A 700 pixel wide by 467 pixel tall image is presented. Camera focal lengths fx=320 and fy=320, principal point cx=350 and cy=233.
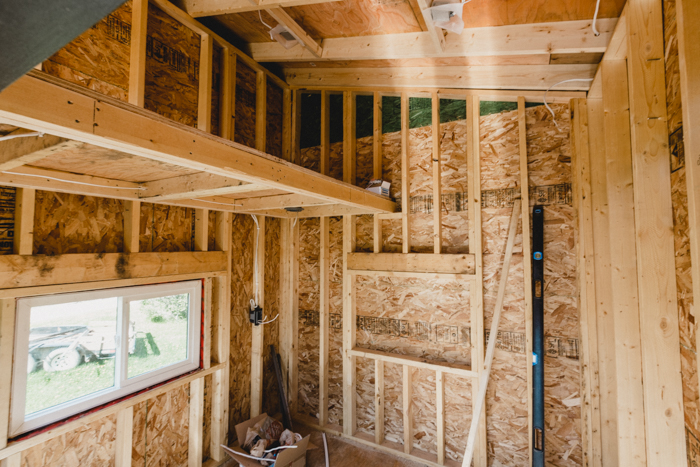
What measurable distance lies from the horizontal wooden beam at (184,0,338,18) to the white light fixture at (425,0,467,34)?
0.62 m

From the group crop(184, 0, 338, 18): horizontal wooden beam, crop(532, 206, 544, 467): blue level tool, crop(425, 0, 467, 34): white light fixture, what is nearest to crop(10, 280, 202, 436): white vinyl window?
crop(184, 0, 338, 18): horizontal wooden beam

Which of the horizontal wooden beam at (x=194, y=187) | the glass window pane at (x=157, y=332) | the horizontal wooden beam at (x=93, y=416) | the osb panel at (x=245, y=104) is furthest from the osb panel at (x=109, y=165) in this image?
the horizontal wooden beam at (x=93, y=416)

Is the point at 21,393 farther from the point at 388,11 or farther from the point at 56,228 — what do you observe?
the point at 388,11

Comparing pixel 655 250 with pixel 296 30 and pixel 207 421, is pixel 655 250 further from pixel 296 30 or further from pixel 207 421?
pixel 207 421

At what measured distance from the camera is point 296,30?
232 centimetres

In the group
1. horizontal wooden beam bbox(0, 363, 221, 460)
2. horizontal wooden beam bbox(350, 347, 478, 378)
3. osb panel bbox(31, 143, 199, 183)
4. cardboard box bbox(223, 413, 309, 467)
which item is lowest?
cardboard box bbox(223, 413, 309, 467)

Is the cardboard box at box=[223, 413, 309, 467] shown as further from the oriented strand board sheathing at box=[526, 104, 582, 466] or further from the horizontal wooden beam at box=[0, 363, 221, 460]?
the oriented strand board sheathing at box=[526, 104, 582, 466]

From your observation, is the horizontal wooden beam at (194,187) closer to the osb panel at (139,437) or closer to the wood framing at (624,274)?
the osb panel at (139,437)

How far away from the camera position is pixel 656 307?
1269 mm

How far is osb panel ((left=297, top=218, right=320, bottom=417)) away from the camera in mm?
3357

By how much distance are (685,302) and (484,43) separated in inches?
71.6

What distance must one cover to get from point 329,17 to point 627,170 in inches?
83.1

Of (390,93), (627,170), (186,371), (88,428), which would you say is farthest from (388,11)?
(88,428)

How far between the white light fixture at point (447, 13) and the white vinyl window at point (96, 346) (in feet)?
8.34
